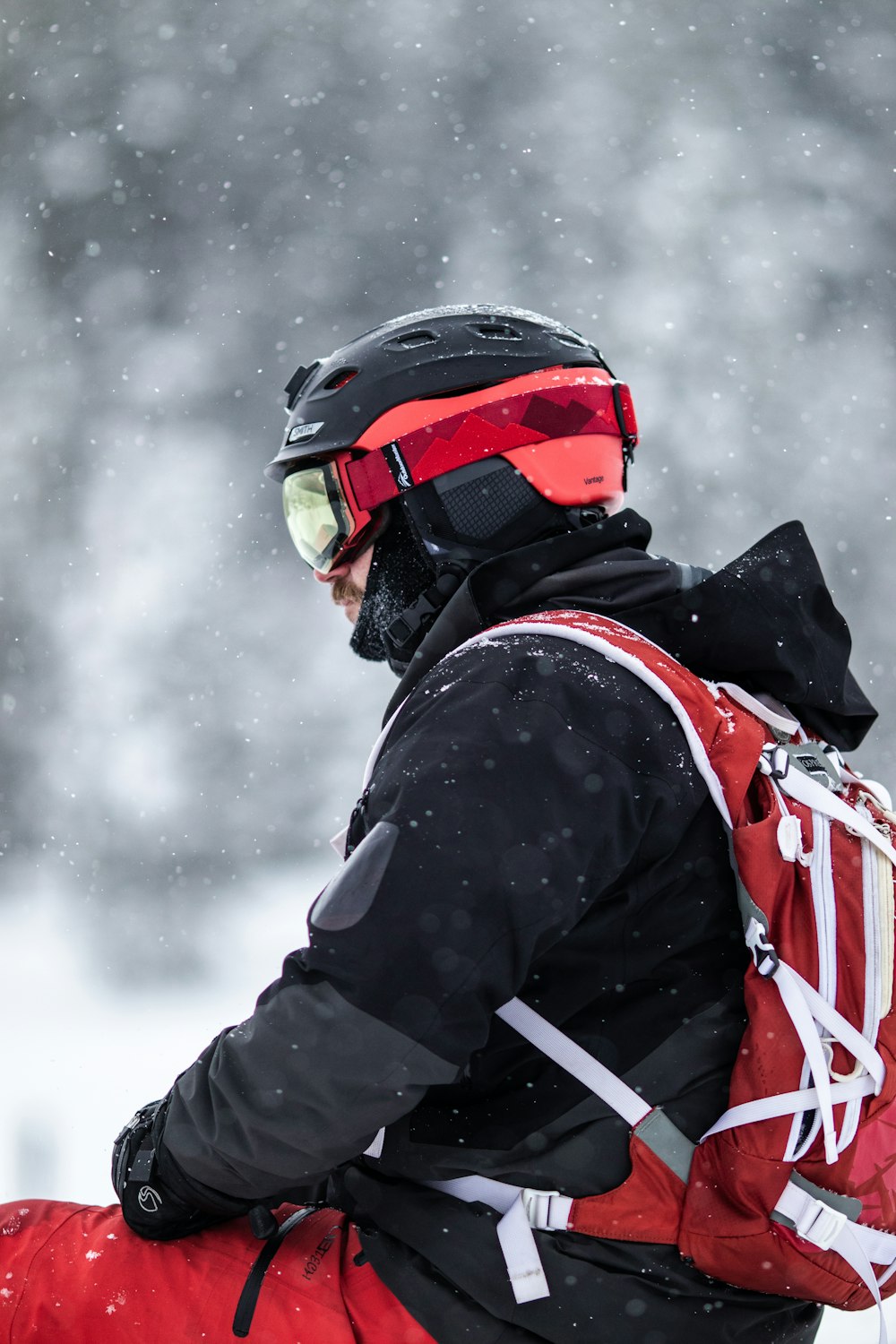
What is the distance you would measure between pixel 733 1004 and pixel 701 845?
29 centimetres

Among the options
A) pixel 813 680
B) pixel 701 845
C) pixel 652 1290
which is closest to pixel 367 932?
pixel 701 845

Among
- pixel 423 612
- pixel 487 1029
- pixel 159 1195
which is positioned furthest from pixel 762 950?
pixel 423 612

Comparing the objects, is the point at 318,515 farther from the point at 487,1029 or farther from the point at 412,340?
the point at 487,1029

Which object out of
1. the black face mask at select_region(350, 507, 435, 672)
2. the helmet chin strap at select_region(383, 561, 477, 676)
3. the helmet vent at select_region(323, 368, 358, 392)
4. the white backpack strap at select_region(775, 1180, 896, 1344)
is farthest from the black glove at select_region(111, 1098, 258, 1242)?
the helmet vent at select_region(323, 368, 358, 392)

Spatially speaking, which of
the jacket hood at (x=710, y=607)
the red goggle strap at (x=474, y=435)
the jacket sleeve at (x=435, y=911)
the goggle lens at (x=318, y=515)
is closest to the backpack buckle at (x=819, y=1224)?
the jacket sleeve at (x=435, y=911)

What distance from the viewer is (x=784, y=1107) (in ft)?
5.75

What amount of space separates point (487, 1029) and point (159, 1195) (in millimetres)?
731

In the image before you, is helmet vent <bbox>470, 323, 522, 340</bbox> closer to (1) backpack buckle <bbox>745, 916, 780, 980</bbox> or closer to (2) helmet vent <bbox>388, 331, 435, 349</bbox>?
(2) helmet vent <bbox>388, 331, 435, 349</bbox>

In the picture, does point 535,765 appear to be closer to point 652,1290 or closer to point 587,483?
point 652,1290

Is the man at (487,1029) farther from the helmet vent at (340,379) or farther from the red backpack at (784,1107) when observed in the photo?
the helmet vent at (340,379)

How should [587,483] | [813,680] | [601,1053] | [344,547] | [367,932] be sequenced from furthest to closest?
[344,547] < [587,483] < [813,680] < [601,1053] < [367,932]

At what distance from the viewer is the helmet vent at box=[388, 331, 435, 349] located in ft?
10.3

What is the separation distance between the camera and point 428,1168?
1.92 m

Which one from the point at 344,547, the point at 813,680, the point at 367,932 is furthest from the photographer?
the point at 344,547
